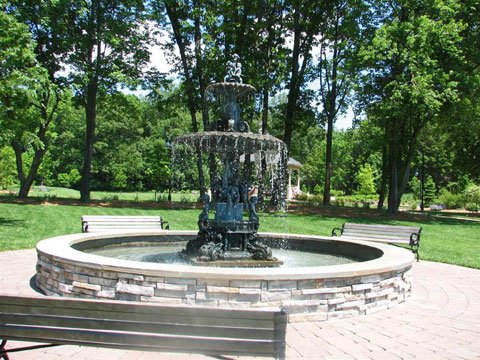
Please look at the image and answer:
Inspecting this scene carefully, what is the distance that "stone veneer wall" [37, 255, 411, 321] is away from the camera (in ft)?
19.1

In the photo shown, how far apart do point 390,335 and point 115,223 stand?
8.88 m

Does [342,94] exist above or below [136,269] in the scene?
above

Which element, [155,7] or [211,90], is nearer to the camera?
[211,90]

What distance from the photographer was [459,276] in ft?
33.2

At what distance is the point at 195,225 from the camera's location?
1855 centimetres

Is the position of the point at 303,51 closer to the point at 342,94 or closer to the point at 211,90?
the point at 342,94

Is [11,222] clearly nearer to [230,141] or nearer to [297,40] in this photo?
[230,141]

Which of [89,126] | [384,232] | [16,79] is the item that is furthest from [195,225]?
[89,126]

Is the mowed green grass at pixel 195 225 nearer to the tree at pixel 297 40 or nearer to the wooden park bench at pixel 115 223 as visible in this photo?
the wooden park bench at pixel 115 223

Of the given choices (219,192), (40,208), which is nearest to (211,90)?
(219,192)

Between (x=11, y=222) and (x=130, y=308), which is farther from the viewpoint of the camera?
(x=11, y=222)

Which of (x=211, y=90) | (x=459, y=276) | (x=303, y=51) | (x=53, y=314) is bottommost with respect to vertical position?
(x=459, y=276)

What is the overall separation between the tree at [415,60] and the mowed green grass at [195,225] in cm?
605

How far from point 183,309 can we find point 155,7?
26.1 meters
